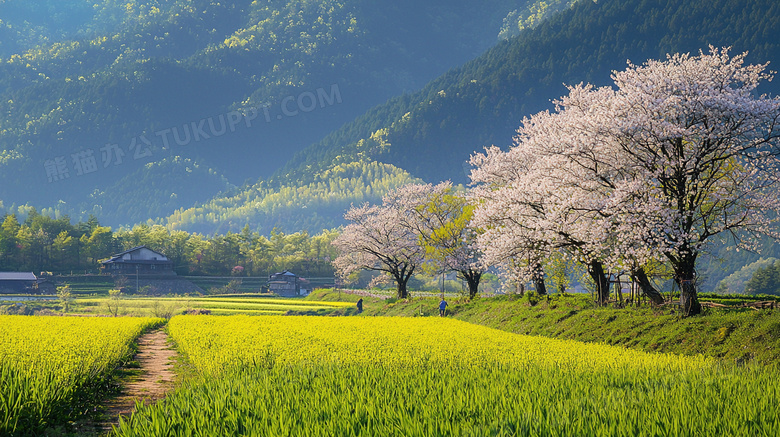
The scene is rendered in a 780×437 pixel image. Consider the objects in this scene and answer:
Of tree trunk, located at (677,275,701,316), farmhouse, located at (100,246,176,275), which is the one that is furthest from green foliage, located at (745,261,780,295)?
farmhouse, located at (100,246,176,275)

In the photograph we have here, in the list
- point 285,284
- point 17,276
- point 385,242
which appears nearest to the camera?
point 385,242

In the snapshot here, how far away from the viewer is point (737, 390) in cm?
898

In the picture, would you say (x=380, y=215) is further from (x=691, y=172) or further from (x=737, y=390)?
(x=737, y=390)

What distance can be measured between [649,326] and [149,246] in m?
124

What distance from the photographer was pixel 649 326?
20344mm

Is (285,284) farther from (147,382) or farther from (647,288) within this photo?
(147,382)

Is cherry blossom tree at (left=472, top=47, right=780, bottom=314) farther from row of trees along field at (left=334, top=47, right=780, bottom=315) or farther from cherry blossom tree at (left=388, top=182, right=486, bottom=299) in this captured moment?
cherry blossom tree at (left=388, top=182, right=486, bottom=299)

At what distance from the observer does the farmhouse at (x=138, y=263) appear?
358ft

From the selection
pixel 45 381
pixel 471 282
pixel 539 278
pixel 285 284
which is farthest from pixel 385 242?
pixel 285 284

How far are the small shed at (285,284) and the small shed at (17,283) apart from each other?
4206cm

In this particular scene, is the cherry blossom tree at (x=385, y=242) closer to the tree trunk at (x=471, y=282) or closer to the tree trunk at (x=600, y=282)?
the tree trunk at (x=471, y=282)

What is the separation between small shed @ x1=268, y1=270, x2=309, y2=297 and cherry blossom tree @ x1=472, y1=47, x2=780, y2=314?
321 feet

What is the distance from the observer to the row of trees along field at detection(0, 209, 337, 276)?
104 m

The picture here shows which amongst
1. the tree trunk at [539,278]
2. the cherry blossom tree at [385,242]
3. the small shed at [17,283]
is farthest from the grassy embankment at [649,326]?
the small shed at [17,283]
